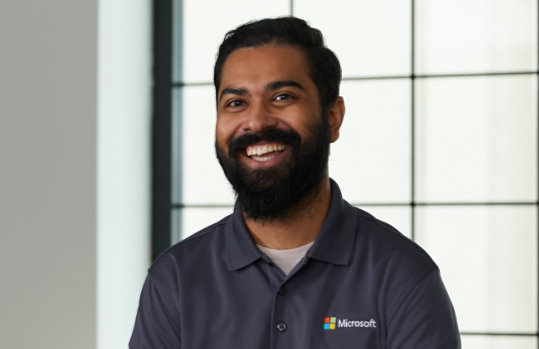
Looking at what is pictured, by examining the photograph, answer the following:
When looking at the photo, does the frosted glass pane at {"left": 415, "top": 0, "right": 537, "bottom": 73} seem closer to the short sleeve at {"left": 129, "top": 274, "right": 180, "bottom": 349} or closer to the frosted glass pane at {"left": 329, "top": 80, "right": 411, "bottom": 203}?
the frosted glass pane at {"left": 329, "top": 80, "right": 411, "bottom": 203}

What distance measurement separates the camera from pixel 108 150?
2135 mm

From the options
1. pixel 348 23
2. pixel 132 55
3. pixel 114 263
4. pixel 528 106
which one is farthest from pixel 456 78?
pixel 114 263

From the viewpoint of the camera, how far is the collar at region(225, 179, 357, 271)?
1.46m

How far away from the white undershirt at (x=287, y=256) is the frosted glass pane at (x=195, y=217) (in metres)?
1.00

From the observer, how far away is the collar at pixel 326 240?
146cm

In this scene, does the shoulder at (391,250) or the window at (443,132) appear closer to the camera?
the shoulder at (391,250)

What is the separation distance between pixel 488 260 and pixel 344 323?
1055 mm

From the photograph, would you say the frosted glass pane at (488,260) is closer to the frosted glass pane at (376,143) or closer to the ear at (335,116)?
the frosted glass pane at (376,143)

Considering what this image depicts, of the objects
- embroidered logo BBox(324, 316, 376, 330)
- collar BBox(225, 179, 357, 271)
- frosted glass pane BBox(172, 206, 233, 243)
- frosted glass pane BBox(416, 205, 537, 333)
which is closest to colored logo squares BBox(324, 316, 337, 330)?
embroidered logo BBox(324, 316, 376, 330)

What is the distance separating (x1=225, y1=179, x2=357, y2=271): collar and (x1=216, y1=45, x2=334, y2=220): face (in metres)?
0.06

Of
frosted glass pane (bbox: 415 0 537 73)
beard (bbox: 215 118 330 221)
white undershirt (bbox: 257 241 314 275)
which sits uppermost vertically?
Answer: frosted glass pane (bbox: 415 0 537 73)
